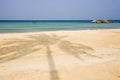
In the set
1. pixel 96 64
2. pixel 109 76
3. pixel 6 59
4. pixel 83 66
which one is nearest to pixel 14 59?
pixel 6 59

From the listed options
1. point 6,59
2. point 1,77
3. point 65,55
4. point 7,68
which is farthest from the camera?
point 65,55

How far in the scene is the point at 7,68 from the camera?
227 inches

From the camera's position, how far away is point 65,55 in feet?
25.1

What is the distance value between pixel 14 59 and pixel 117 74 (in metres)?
4.04

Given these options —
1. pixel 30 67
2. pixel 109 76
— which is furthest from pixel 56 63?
pixel 109 76

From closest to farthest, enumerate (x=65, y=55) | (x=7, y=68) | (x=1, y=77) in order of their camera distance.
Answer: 1. (x=1, y=77)
2. (x=7, y=68)
3. (x=65, y=55)

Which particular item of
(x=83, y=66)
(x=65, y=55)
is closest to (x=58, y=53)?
(x=65, y=55)

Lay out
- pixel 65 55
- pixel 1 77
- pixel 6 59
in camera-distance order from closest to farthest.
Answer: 1. pixel 1 77
2. pixel 6 59
3. pixel 65 55

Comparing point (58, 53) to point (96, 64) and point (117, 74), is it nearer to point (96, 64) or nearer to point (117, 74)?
point (96, 64)

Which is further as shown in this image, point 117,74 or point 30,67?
point 30,67

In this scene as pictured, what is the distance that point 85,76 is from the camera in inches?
199

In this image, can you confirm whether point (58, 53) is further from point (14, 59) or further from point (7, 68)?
point (7, 68)

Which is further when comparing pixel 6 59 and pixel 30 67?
pixel 6 59

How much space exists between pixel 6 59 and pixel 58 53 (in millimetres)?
2405
